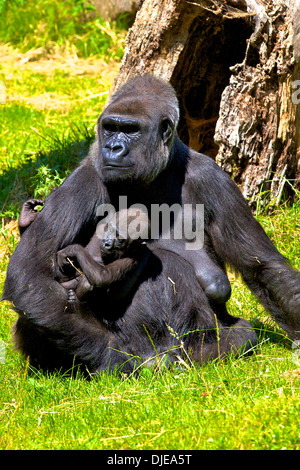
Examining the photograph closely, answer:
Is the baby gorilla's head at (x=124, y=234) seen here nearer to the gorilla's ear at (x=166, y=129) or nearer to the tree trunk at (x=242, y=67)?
the gorilla's ear at (x=166, y=129)

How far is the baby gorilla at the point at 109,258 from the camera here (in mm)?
3988

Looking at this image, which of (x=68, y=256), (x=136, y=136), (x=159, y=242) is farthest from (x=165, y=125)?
(x=68, y=256)

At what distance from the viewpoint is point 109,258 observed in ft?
13.6

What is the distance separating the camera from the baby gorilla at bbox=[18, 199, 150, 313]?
13.1ft

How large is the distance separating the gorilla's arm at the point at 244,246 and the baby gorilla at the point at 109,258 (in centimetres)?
A: 48

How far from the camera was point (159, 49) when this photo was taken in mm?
5672

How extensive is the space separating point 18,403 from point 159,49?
10.4 feet

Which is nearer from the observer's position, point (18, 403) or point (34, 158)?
point (18, 403)

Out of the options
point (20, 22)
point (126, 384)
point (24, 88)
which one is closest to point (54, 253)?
point (126, 384)

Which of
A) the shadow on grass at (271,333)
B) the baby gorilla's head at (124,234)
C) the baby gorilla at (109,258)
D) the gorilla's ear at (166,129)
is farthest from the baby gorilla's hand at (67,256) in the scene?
the shadow on grass at (271,333)

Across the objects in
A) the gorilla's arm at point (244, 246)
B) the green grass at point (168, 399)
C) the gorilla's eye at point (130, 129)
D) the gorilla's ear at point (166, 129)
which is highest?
the gorilla's eye at point (130, 129)

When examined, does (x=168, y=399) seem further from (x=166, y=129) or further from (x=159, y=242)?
(x=166, y=129)

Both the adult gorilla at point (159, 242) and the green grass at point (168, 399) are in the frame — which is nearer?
the green grass at point (168, 399)
